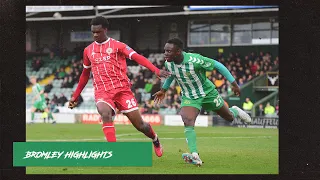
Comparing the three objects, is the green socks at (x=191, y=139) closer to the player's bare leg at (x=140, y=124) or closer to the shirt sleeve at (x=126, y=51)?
the player's bare leg at (x=140, y=124)

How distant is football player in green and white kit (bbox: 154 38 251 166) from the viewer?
43.0ft

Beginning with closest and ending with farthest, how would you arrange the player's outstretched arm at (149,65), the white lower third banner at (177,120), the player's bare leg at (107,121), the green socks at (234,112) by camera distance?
the player's outstretched arm at (149,65)
the player's bare leg at (107,121)
the green socks at (234,112)
the white lower third banner at (177,120)

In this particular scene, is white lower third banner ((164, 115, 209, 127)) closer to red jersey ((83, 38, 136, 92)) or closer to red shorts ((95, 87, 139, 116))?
red shorts ((95, 87, 139, 116))

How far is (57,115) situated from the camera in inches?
1187

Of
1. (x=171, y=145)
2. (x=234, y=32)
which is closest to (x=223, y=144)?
(x=171, y=145)

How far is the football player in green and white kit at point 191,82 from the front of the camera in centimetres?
1310

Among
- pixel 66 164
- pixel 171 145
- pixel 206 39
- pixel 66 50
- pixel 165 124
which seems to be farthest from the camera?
→ pixel 165 124

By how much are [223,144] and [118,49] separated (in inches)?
227

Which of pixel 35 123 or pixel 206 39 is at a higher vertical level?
pixel 206 39

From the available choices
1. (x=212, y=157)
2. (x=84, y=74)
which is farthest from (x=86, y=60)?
(x=212, y=157)

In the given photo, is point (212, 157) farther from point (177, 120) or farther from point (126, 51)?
point (177, 120)

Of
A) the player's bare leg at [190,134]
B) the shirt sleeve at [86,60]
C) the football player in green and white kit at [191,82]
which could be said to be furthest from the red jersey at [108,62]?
the player's bare leg at [190,134]

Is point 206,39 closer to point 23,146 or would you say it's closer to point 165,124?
point 165,124

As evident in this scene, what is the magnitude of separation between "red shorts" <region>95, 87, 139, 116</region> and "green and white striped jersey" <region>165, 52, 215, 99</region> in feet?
2.94
